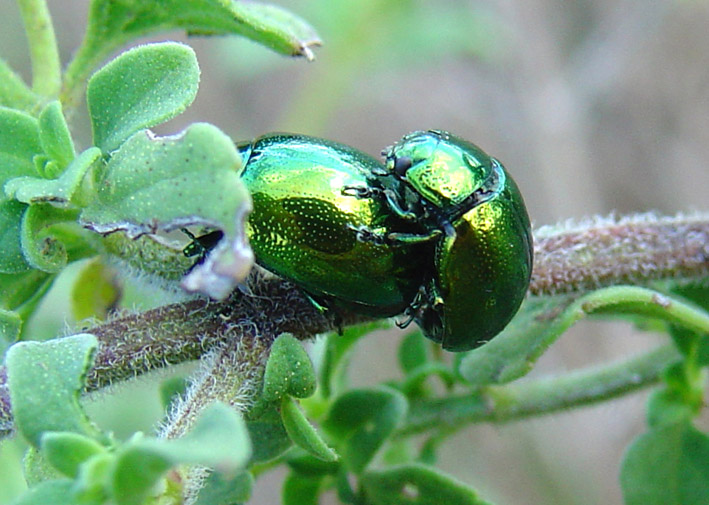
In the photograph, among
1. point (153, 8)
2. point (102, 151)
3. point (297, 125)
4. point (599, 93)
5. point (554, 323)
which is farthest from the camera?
point (599, 93)

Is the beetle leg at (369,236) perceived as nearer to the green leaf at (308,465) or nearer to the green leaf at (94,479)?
the green leaf at (308,465)

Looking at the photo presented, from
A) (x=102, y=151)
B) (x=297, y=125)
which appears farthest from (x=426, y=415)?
(x=297, y=125)

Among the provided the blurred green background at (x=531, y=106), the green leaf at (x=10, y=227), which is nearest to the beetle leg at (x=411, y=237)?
the green leaf at (x=10, y=227)

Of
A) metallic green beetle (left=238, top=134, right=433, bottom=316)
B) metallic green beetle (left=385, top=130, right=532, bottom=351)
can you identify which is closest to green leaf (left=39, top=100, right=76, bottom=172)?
metallic green beetle (left=238, top=134, right=433, bottom=316)

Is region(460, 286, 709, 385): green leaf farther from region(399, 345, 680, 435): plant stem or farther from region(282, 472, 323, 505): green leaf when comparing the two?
region(282, 472, 323, 505): green leaf

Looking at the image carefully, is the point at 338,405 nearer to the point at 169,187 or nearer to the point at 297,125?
the point at 169,187

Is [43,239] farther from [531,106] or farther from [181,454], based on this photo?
[531,106]
